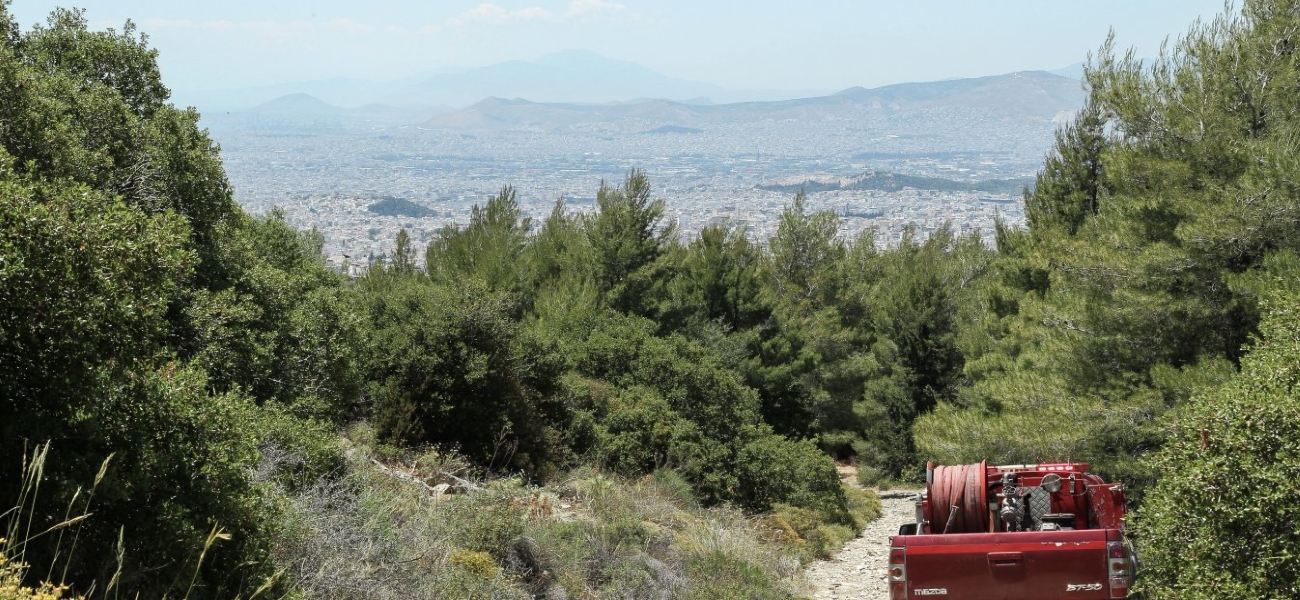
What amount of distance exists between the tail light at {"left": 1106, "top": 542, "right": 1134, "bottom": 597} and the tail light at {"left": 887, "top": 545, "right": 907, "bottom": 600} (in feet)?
4.64

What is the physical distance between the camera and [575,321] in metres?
27.0

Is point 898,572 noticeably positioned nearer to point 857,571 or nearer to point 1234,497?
point 1234,497

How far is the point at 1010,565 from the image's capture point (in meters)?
7.23

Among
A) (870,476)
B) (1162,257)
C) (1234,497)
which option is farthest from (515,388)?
(870,476)

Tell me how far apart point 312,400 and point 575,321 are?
48.0 ft

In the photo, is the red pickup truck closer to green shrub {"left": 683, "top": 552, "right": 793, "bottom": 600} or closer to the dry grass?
green shrub {"left": 683, "top": 552, "right": 793, "bottom": 600}

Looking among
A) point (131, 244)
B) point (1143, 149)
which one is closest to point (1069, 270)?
point (1143, 149)

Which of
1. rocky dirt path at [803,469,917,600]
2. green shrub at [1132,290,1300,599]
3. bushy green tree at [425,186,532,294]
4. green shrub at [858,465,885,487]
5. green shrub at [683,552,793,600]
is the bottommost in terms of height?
green shrub at [858,465,885,487]

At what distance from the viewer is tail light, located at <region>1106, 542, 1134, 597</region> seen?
7066mm

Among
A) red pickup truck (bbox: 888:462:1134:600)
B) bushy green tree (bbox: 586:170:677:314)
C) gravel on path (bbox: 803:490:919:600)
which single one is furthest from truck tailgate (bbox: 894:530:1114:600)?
bushy green tree (bbox: 586:170:677:314)

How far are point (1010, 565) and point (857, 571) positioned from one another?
7190mm

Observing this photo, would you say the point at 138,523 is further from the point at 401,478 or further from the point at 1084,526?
the point at 1084,526

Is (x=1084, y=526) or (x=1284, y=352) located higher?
(x=1284, y=352)

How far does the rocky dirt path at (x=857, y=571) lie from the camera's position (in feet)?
39.9
